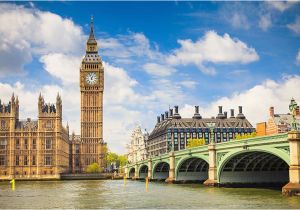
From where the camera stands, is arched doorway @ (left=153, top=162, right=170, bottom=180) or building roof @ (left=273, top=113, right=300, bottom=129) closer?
arched doorway @ (left=153, top=162, right=170, bottom=180)

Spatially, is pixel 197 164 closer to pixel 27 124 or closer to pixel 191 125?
pixel 27 124

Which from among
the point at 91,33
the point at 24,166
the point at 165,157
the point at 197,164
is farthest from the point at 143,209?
the point at 91,33

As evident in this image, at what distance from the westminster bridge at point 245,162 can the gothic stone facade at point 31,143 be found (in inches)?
2073

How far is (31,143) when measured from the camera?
13812 centimetres

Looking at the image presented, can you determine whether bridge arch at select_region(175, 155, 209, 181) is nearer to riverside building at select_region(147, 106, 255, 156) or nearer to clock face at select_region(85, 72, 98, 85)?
riverside building at select_region(147, 106, 255, 156)

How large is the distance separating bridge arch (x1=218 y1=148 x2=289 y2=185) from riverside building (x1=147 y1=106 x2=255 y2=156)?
304ft

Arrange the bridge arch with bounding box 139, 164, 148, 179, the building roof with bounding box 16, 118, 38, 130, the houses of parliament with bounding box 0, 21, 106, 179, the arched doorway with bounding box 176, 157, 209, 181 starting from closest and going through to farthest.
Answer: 1. the arched doorway with bounding box 176, 157, 209, 181
2. the bridge arch with bounding box 139, 164, 148, 179
3. the houses of parliament with bounding box 0, 21, 106, 179
4. the building roof with bounding box 16, 118, 38, 130

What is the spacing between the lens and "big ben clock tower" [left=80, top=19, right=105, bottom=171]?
538 ft

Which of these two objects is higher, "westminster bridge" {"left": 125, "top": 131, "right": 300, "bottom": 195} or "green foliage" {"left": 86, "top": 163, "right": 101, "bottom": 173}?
"westminster bridge" {"left": 125, "top": 131, "right": 300, "bottom": 195}

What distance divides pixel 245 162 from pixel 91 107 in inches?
4159

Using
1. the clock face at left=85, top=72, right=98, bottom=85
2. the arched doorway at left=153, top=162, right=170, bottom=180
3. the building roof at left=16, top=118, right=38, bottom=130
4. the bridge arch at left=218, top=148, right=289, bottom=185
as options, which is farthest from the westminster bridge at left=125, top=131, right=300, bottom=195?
the clock face at left=85, top=72, right=98, bottom=85

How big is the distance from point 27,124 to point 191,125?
56925 millimetres

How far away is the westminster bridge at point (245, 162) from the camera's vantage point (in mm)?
47375

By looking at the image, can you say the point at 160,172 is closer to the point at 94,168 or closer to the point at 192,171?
the point at 192,171
